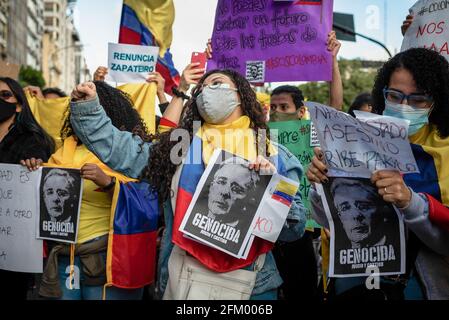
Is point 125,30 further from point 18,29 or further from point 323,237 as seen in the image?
point 18,29

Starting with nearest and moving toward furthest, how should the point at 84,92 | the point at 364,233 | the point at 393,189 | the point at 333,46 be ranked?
the point at 393,189, the point at 364,233, the point at 84,92, the point at 333,46

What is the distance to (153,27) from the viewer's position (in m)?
6.23

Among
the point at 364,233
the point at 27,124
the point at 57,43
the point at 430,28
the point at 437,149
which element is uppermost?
the point at 57,43

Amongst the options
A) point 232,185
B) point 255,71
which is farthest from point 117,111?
point 255,71

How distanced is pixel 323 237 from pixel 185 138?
0.87 m

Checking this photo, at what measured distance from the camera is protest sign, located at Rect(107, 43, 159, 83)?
5.71 meters

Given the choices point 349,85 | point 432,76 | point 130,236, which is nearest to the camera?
point 432,76

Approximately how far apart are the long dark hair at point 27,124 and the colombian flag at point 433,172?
8.08ft

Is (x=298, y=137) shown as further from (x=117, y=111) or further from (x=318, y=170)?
(x=318, y=170)

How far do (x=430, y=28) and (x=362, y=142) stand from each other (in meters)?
1.73

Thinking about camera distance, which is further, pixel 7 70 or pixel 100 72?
pixel 7 70

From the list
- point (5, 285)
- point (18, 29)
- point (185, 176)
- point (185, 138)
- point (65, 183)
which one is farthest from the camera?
point (18, 29)
